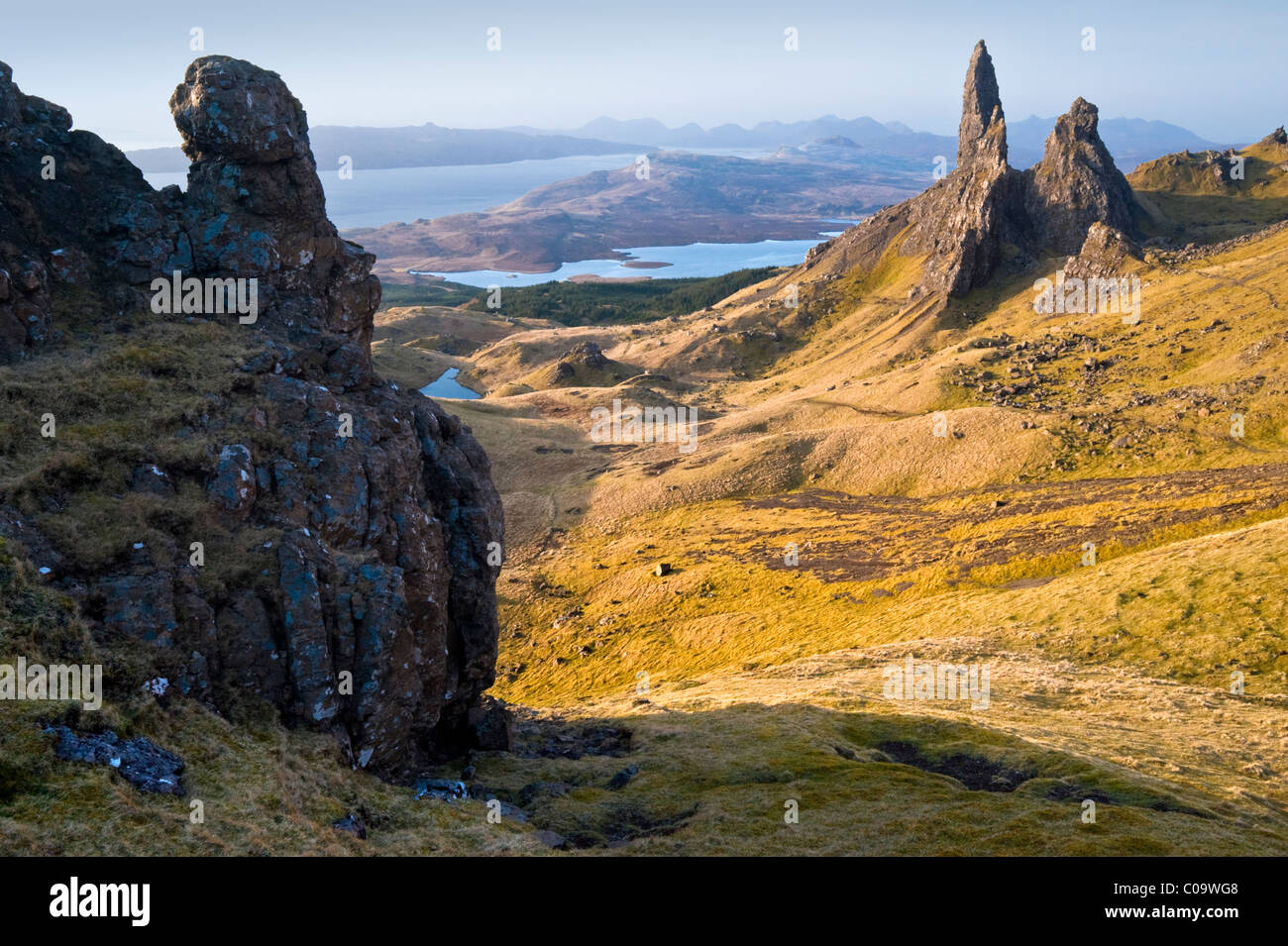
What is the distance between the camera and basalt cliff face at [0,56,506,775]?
32125 millimetres

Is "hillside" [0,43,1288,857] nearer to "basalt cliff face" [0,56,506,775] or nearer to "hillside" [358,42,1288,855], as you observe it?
"basalt cliff face" [0,56,506,775]

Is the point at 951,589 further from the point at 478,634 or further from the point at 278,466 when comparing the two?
the point at 278,466

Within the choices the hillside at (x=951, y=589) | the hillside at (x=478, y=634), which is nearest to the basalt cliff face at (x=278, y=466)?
the hillside at (x=478, y=634)

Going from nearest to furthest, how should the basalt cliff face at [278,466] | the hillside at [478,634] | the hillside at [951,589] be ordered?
1. the hillside at [478,634]
2. the basalt cliff face at [278,466]
3. the hillside at [951,589]

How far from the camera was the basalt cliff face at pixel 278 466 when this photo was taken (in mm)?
32125

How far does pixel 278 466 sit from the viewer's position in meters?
37.8

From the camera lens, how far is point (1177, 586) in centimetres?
6844

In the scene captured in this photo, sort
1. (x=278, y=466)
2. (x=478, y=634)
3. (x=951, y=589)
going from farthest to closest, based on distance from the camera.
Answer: (x=951, y=589), (x=478, y=634), (x=278, y=466)

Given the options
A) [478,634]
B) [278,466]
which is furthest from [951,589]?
[278,466]

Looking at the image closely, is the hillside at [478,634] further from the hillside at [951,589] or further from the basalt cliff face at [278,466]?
the hillside at [951,589]

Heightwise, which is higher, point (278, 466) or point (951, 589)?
point (278, 466)
